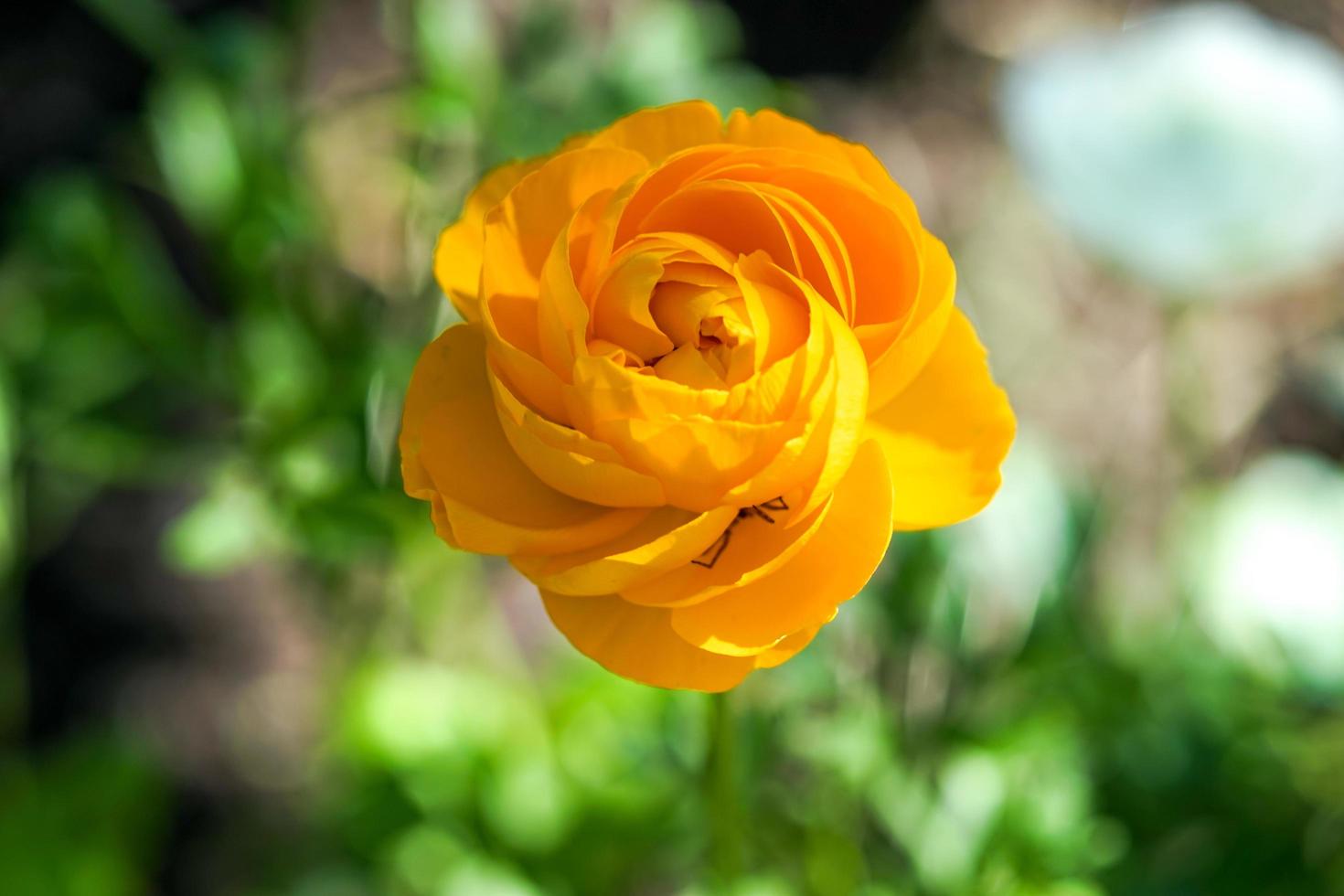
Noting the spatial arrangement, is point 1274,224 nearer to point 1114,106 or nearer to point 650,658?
point 1114,106

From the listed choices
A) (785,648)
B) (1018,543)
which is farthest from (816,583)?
(1018,543)

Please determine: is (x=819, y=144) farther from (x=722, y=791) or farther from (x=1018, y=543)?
(x=1018, y=543)

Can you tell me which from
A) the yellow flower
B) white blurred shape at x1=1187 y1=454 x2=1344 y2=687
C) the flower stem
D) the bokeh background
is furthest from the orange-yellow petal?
white blurred shape at x1=1187 y1=454 x2=1344 y2=687

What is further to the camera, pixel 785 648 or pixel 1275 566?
pixel 1275 566

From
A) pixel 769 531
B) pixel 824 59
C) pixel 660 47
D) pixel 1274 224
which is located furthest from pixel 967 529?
pixel 824 59

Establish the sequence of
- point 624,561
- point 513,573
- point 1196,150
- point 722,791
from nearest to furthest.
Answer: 1. point 624,561
2. point 722,791
3. point 1196,150
4. point 513,573
